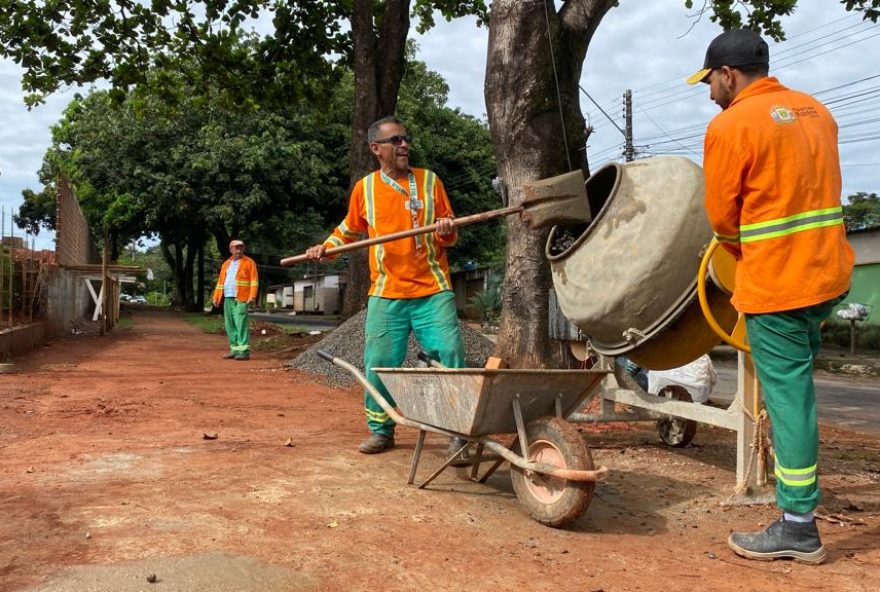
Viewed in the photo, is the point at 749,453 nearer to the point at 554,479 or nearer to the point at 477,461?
the point at 554,479

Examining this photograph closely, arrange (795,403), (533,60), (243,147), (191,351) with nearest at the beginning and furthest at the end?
(795,403)
(533,60)
(191,351)
(243,147)

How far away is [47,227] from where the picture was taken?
1757 inches

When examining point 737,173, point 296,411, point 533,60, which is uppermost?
point 533,60

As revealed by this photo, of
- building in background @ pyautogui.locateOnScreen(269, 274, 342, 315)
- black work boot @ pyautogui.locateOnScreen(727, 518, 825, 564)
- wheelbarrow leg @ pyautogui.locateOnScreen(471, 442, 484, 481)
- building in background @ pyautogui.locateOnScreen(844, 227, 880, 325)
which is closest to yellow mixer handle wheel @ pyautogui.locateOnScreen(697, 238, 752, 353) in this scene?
black work boot @ pyautogui.locateOnScreen(727, 518, 825, 564)

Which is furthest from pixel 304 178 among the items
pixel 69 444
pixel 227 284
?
pixel 69 444

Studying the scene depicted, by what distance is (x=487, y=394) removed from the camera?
3248mm

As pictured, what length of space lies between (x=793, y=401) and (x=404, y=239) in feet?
7.84

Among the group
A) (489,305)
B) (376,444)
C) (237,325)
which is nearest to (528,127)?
(376,444)

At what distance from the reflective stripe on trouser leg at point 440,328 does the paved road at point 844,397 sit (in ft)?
14.8

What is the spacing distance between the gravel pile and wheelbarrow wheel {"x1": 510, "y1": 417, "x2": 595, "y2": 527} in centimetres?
500

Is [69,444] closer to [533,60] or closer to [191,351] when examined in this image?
[533,60]

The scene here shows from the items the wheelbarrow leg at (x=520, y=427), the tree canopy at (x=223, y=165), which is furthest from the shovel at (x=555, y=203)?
the tree canopy at (x=223, y=165)

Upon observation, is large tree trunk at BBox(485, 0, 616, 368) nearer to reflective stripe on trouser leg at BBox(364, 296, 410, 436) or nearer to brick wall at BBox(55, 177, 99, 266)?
reflective stripe on trouser leg at BBox(364, 296, 410, 436)

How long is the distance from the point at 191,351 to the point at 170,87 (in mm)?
4780
